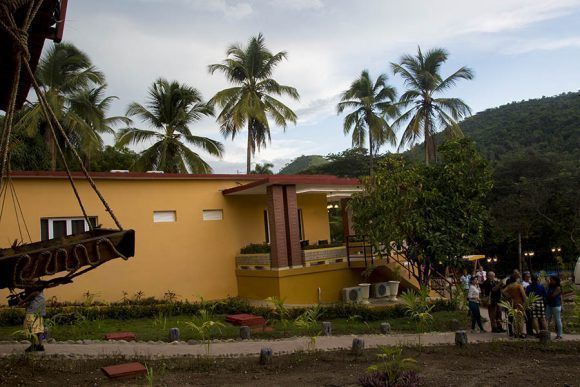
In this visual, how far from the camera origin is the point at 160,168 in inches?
1069

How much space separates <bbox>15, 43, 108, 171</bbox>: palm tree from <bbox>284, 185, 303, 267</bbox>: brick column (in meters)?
12.5

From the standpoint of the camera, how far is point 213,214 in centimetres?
1709

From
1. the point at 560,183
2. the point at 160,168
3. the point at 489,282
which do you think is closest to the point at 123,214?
the point at 489,282

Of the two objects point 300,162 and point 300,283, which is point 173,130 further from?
point 300,162

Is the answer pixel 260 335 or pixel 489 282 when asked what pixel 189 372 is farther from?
pixel 489 282

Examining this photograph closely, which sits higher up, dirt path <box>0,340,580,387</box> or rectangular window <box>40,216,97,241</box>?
rectangular window <box>40,216,97,241</box>

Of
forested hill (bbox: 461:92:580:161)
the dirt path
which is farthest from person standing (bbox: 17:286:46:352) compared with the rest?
forested hill (bbox: 461:92:580:161)

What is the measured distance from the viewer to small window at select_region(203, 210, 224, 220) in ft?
55.5

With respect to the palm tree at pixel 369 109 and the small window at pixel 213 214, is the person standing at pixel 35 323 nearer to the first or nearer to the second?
the small window at pixel 213 214

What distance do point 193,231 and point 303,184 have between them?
3995mm

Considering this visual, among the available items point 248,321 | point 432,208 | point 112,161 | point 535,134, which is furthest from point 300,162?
point 248,321

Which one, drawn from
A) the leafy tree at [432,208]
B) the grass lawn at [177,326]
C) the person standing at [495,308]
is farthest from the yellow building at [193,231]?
the person standing at [495,308]

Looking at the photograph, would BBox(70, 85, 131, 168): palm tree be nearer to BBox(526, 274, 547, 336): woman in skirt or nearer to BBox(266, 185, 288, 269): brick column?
BBox(266, 185, 288, 269): brick column

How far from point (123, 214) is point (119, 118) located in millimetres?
14564
